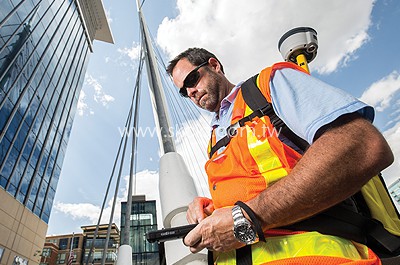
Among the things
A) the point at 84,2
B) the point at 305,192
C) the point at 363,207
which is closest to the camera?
the point at 305,192

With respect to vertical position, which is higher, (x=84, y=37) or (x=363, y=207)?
(x=84, y=37)

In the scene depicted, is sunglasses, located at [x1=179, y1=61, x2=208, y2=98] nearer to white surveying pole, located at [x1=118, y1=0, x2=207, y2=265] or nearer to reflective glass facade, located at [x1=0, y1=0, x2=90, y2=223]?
white surveying pole, located at [x1=118, y1=0, x2=207, y2=265]

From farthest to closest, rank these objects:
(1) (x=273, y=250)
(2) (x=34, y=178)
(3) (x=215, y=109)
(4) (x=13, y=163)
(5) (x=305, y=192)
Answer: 1. (2) (x=34, y=178)
2. (4) (x=13, y=163)
3. (3) (x=215, y=109)
4. (1) (x=273, y=250)
5. (5) (x=305, y=192)

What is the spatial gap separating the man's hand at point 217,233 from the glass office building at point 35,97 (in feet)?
77.2

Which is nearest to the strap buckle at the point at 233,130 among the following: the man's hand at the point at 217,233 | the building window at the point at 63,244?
the man's hand at the point at 217,233

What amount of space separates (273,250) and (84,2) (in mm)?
46203

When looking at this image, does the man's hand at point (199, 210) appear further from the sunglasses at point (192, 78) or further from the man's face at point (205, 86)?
the sunglasses at point (192, 78)

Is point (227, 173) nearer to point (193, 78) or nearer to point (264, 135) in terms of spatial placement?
point (264, 135)

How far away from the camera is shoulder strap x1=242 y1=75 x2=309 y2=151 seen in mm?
1236

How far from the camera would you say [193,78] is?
205 cm

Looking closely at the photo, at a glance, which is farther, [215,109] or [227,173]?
[215,109]

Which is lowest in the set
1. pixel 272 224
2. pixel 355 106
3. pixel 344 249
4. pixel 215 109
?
pixel 344 249

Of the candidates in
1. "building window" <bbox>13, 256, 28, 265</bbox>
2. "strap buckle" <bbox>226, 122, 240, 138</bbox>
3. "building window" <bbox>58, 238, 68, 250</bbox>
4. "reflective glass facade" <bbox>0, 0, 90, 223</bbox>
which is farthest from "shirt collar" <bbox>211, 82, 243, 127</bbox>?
"building window" <bbox>58, 238, 68, 250</bbox>

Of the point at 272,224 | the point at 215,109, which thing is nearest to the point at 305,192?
the point at 272,224
